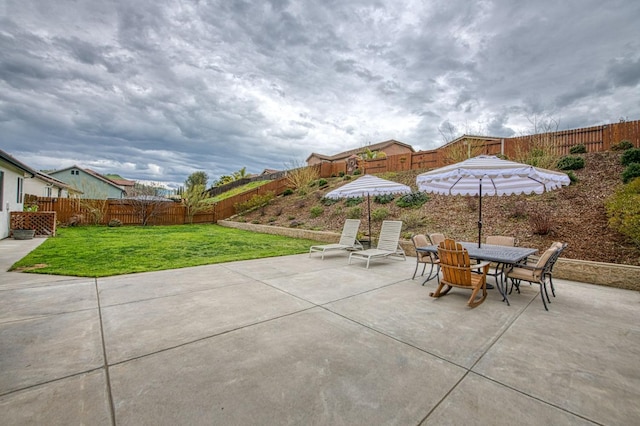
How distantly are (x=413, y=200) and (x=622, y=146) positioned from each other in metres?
8.78

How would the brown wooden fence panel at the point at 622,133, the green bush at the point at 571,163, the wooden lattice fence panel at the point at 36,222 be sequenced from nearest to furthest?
the green bush at the point at 571,163, the wooden lattice fence panel at the point at 36,222, the brown wooden fence panel at the point at 622,133

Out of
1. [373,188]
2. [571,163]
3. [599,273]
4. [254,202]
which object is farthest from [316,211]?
[571,163]

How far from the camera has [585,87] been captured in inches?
485

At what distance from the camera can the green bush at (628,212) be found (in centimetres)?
538

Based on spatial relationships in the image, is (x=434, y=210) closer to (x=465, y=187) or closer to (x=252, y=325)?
(x=465, y=187)

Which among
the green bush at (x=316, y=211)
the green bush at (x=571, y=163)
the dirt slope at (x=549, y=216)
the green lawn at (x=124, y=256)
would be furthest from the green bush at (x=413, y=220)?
the green bush at (x=571, y=163)

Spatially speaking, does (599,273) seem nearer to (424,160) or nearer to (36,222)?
(424,160)

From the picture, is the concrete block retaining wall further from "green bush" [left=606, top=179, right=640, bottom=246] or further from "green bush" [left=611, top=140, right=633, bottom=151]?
"green bush" [left=611, top=140, right=633, bottom=151]

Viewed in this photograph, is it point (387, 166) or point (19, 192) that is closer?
point (19, 192)

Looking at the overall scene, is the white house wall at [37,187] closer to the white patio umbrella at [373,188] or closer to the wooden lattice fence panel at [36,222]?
the wooden lattice fence panel at [36,222]

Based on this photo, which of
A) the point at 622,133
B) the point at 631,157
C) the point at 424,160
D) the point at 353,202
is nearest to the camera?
the point at 631,157

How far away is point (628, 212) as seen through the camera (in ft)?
18.1

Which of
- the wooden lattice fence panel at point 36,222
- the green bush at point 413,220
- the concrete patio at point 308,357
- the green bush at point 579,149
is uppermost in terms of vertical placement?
the green bush at point 579,149

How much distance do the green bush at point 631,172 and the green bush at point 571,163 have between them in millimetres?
1739
